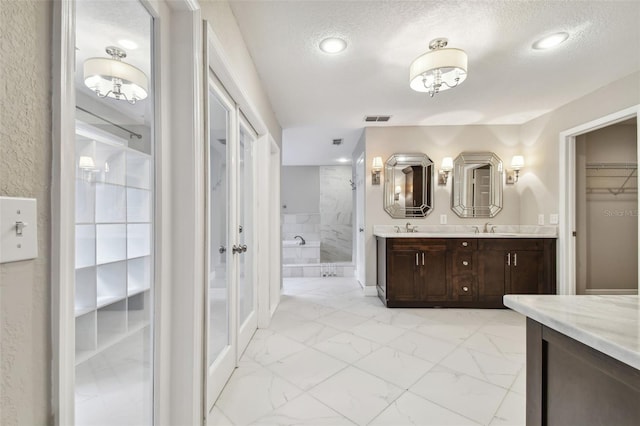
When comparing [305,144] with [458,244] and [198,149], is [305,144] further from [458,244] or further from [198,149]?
[198,149]

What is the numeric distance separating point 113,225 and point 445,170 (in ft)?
12.3

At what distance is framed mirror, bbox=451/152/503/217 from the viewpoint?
380cm

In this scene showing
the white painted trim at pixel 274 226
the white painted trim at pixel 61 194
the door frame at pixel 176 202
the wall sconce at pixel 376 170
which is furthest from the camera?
the wall sconce at pixel 376 170

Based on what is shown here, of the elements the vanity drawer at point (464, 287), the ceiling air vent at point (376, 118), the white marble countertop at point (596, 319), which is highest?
the ceiling air vent at point (376, 118)

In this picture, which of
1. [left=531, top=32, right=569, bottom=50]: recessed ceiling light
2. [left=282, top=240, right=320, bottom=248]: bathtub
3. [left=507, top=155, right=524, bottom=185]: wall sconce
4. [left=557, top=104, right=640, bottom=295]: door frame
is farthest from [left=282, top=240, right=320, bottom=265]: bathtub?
[left=531, top=32, right=569, bottom=50]: recessed ceiling light

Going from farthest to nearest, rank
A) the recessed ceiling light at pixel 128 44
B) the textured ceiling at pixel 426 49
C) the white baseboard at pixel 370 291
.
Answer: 1. the white baseboard at pixel 370 291
2. the textured ceiling at pixel 426 49
3. the recessed ceiling light at pixel 128 44

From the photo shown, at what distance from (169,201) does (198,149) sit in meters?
0.24

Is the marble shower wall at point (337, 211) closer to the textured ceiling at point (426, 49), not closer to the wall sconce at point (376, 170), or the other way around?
the wall sconce at point (376, 170)

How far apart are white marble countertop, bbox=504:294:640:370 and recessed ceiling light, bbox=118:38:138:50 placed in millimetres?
1523

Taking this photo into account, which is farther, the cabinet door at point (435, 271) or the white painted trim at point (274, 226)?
the cabinet door at point (435, 271)

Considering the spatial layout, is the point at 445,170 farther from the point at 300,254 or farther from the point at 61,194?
the point at 61,194

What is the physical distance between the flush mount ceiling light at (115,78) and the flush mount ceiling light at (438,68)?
1.74 meters

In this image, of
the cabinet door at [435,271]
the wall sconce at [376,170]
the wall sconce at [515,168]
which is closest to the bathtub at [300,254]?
the wall sconce at [376,170]

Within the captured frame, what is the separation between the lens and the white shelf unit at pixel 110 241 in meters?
0.76
